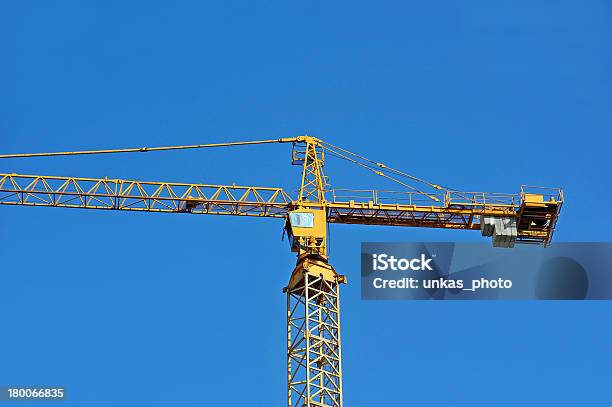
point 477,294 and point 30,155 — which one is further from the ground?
point 30,155

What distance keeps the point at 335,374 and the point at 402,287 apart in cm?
775

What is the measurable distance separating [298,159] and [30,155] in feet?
44.0

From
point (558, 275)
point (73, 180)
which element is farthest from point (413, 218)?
point (73, 180)

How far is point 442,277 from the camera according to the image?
268 feet

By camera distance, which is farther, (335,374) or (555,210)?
(555,210)

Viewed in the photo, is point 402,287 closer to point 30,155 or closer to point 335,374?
point 335,374

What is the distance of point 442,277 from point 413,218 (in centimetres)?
313

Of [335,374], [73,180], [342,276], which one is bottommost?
[335,374]

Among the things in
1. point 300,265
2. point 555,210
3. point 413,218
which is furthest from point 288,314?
point 555,210

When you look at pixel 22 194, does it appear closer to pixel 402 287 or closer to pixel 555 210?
pixel 402 287

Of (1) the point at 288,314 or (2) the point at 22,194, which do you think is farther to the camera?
(2) the point at 22,194

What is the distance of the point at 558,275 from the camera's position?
84500mm

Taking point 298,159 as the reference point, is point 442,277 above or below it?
below

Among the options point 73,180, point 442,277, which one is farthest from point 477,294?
point 73,180
